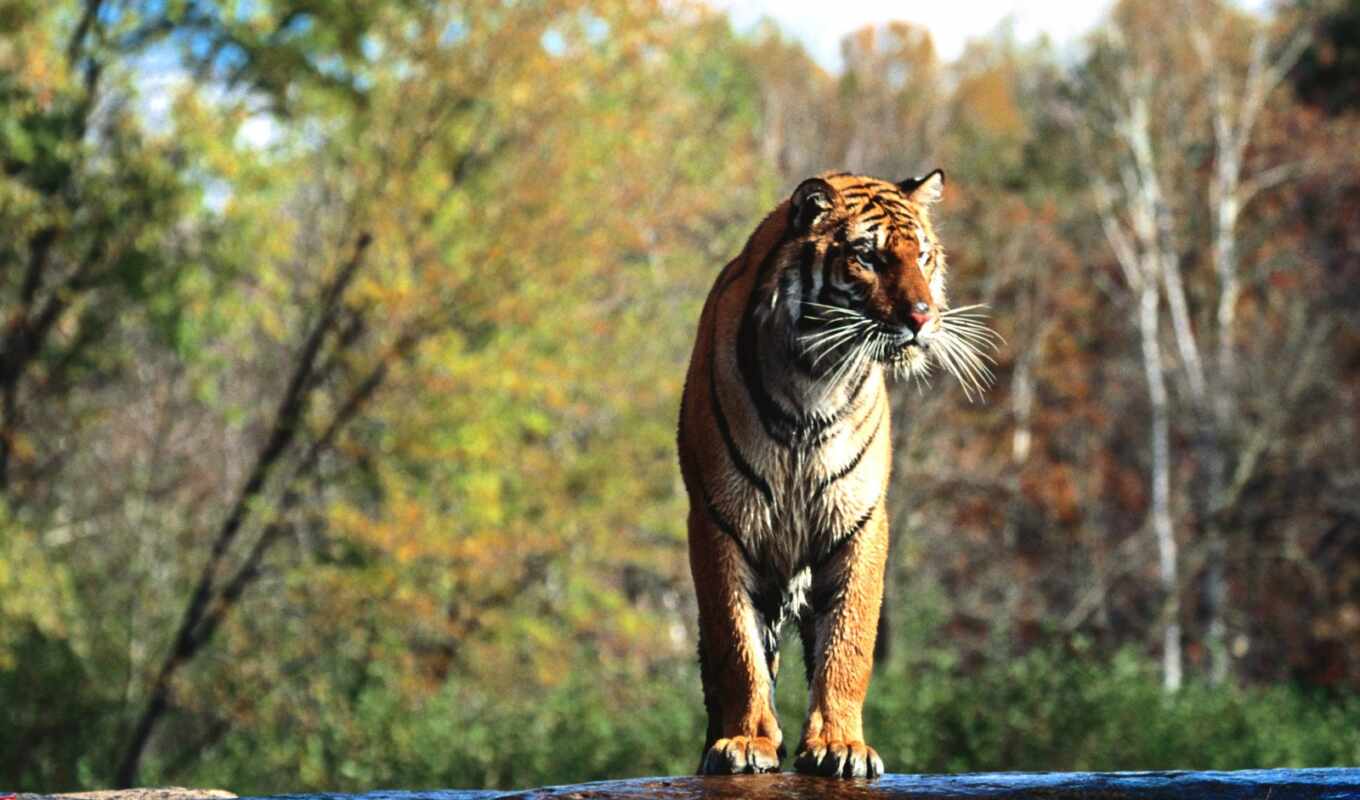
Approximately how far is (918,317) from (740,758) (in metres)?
1.38

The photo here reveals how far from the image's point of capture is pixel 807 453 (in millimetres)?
4941

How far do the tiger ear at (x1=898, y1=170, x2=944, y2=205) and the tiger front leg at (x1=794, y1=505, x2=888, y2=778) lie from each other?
99 centimetres

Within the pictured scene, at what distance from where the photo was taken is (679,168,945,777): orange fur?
4801 mm

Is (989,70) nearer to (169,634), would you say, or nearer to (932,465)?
(932,465)

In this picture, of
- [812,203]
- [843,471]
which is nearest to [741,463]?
[843,471]

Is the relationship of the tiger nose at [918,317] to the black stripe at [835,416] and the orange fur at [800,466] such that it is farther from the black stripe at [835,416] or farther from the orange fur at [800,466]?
the black stripe at [835,416]

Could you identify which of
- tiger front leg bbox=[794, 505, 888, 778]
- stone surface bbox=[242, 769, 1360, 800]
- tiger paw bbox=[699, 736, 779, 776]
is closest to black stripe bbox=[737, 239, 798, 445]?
tiger front leg bbox=[794, 505, 888, 778]

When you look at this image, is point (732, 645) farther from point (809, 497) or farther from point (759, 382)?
point (759, 382)

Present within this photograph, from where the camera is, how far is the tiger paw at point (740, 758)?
4738mm

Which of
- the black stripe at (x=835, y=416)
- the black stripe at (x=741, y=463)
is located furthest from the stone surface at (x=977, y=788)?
the black stripe at (x=835, y=416)

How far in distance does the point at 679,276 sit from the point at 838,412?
57.1 ft

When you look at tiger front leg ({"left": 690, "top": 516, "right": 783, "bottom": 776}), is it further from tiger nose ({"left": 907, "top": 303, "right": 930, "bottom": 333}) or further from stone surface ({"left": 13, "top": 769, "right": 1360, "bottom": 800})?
tiger nose ({"left": 907, "top": 303, "right": 930, "bottom": 333})

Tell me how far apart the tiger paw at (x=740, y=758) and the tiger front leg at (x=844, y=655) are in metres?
0.09

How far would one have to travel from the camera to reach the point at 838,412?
494 cm
